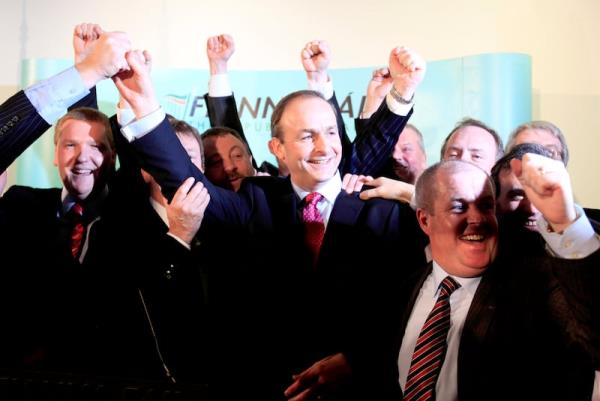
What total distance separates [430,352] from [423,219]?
15.7 inches

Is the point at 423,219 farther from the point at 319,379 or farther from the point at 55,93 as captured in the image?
the point at 55,93

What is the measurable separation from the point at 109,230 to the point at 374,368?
1.01 meters

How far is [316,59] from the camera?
9.82ft

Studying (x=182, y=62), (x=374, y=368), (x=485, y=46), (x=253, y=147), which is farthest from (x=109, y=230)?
(x=485, y=46)

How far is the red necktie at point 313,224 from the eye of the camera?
7.09 feet

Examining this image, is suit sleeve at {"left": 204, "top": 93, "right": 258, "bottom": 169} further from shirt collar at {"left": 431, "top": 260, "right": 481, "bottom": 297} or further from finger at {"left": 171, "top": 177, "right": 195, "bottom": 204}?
shirt collar at {"left": 431, "top": 260, "right": 481, "bottom": 297}

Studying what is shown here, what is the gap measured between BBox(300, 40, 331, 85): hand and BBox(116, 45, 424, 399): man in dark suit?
26.8 inches

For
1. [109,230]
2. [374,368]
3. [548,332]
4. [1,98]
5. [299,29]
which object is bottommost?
[374,368]

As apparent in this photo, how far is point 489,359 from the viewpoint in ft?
5.79

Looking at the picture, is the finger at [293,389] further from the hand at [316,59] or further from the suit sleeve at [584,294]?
the hand at [316,59]

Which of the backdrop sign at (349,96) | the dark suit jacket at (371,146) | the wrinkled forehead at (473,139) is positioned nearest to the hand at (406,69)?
the dark suit jacket at (371,146)

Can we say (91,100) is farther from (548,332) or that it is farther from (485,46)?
(485,46)

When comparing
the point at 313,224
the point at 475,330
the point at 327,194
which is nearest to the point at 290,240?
the point at 313,224

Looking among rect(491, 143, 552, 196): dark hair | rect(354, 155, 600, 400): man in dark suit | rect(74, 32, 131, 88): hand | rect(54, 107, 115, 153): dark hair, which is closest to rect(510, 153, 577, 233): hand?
rect(354, 155, 600, 400): man in dark suit
